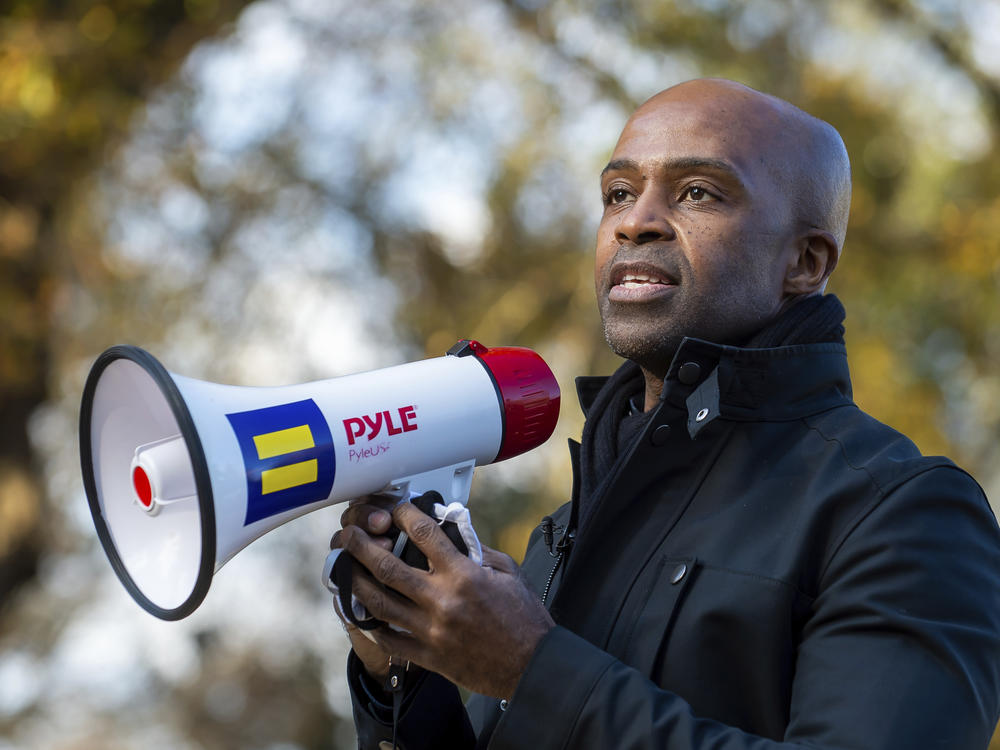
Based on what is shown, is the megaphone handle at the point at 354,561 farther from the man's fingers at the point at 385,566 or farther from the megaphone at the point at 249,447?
the megaphone at the point at 249,447

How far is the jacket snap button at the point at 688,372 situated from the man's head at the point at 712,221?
6.4 inches

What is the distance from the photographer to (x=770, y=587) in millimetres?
1576

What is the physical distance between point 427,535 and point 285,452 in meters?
0.29

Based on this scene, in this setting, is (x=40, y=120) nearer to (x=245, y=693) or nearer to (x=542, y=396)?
(x=245, y=693)

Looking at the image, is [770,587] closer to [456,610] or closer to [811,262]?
[456,610]

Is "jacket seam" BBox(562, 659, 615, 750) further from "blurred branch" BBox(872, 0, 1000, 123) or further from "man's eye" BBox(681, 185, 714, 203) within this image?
"blurred branch" BBox(872, 0, 1000, 123)

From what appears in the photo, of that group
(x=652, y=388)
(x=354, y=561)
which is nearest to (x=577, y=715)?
(x=354, y=561)

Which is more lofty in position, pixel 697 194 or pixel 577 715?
pixel 697 194

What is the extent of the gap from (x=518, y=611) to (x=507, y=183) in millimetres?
6227

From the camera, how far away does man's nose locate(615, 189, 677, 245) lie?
199cm

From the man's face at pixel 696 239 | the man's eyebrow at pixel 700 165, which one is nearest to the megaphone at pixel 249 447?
the man's face at pixel 696 239

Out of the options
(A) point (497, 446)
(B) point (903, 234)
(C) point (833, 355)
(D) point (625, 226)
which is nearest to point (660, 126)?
(D) point (625, 226)

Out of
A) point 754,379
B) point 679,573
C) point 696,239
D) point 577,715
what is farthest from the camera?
point 696,239

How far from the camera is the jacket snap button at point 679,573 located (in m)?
1.67
